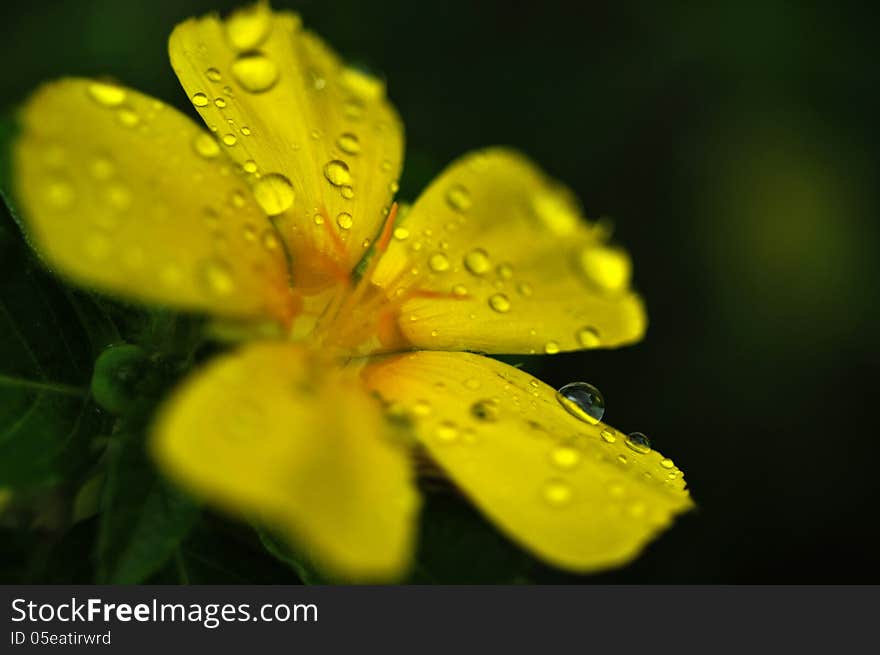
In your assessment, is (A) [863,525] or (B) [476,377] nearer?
(B) [476,377]

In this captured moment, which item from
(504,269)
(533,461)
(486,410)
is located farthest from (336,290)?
(533,461)

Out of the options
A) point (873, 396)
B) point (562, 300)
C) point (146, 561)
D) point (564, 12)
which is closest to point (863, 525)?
point (873, 396)

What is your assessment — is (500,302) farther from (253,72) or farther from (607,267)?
(253,72)

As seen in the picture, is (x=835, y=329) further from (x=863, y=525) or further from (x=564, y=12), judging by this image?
(x=564, y=12)

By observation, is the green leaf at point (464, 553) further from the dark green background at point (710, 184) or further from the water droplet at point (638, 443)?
the dark green background at point (710, 184)

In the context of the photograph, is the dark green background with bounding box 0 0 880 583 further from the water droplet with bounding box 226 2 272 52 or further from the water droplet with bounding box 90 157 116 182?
the water droplet with bounding box 90 157 116 182

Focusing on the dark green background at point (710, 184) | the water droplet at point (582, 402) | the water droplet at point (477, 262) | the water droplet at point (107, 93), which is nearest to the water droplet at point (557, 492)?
the water droplet at point (582, 402)

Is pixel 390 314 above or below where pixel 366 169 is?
below
